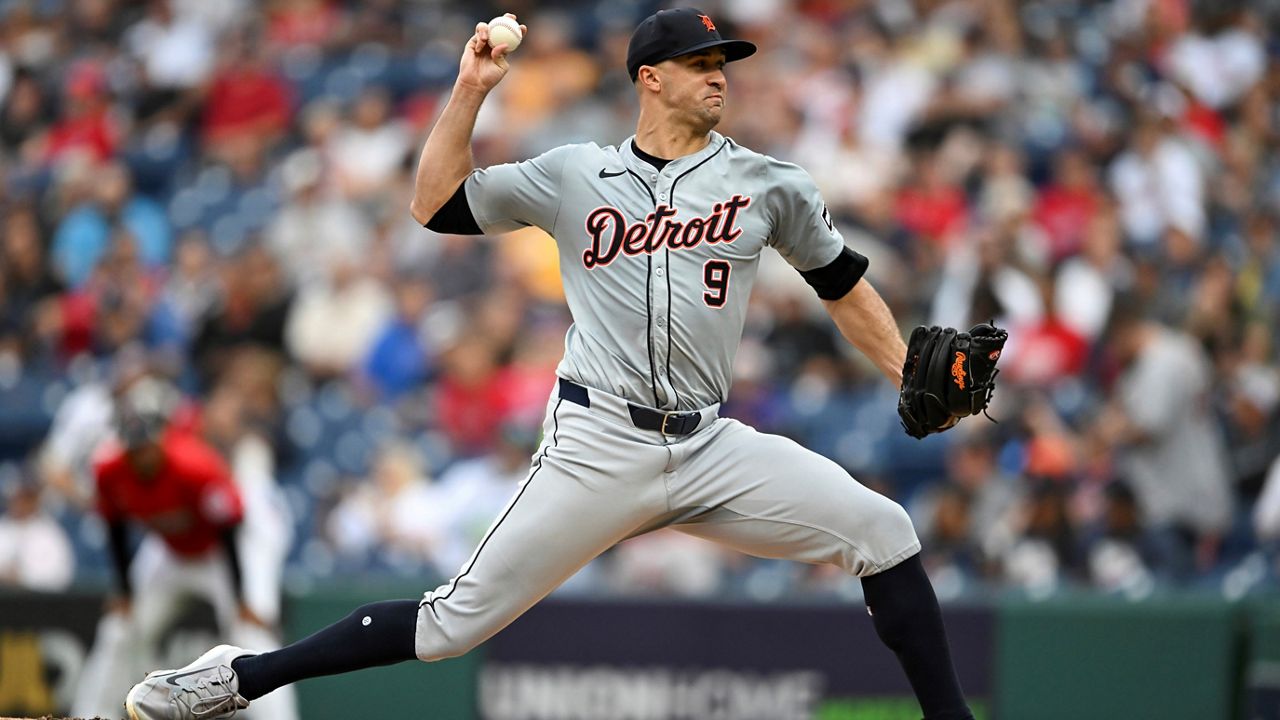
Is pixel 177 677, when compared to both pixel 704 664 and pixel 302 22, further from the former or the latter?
pixel 302 22

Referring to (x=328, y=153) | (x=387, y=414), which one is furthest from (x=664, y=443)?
(x=328, y=153)

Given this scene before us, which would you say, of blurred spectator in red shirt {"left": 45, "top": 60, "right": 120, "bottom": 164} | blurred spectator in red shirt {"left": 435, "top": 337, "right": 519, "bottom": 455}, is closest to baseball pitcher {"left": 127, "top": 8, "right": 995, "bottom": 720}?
blurred spectator in red shirt {"left": 435, "top": 337, "right": 519, "bottom": 455}

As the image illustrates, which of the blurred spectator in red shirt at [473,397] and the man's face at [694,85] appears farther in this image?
the blurred spectator in red shirt at [473,397]

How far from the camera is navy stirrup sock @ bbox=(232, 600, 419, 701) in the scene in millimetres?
4156

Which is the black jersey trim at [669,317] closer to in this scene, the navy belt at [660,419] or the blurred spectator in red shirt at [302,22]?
the navy belt at [660,419]

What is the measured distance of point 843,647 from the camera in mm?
7742

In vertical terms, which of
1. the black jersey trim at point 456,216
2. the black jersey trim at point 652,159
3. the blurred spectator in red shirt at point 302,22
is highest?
the blurred spectator in red shirt at point 302,22

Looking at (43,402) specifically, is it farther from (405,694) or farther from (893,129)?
(893,129)

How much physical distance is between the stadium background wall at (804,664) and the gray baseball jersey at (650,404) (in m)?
3.64

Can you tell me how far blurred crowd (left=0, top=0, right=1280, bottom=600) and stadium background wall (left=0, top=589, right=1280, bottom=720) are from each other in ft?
1.26

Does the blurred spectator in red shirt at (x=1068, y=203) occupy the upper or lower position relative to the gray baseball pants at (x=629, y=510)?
upper

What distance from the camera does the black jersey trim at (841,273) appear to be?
14.2 feet

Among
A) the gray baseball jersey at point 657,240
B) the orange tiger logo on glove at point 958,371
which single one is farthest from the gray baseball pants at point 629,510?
the orange tiger logo on glove at point 958,371

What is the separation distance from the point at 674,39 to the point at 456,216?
0.70 m
